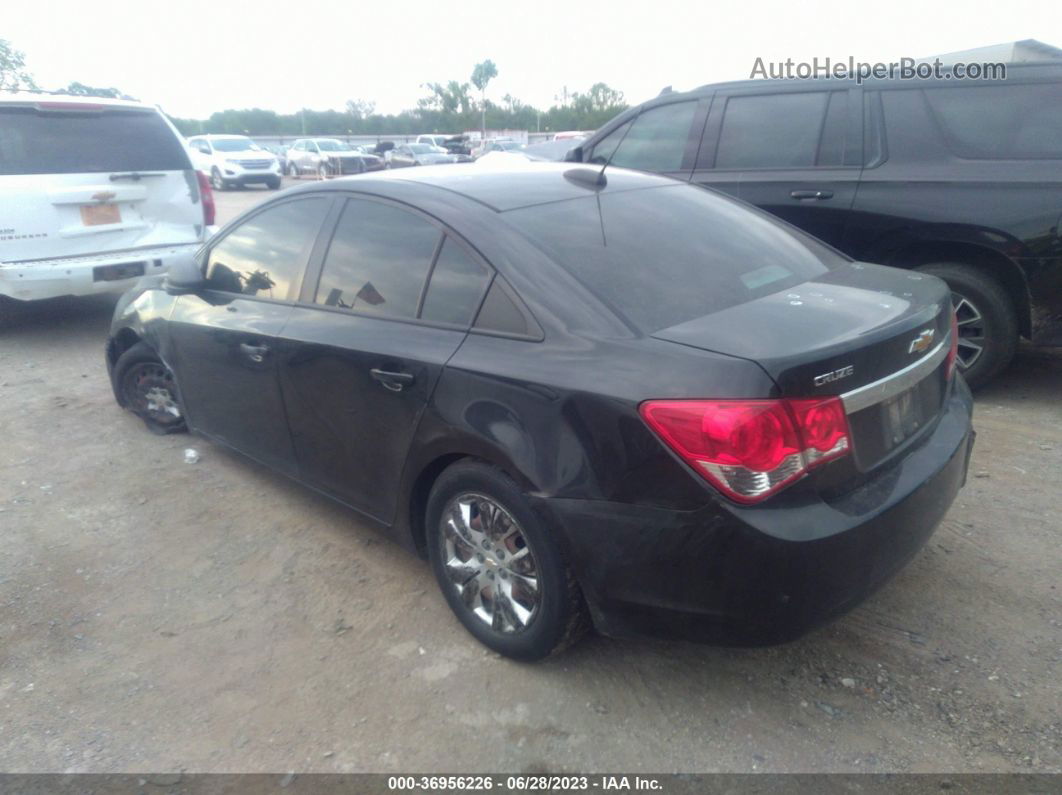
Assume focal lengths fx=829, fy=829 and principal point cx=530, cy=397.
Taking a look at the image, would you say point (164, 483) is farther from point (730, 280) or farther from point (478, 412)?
point (730, 280)

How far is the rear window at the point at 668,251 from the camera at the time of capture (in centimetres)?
265

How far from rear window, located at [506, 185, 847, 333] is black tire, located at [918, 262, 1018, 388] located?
5.94 ft

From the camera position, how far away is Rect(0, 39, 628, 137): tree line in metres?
64.0

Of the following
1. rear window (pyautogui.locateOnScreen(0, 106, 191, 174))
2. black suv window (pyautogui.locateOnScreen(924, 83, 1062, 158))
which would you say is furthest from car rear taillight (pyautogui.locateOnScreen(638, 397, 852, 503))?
rear window (pyautogui.locateOnScreen(0, 106, 191, 174))

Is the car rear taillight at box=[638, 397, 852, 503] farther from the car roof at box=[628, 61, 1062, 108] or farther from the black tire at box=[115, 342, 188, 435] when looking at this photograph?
the car roof at box=[628, 61, 1062, 108]

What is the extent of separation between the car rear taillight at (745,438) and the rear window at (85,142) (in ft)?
19.5

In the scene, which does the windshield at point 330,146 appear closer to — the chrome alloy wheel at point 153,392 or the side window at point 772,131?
the side window at point 772,131

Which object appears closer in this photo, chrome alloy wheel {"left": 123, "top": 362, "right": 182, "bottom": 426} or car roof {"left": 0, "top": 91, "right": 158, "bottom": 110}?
chrome alloy wheel {"left": 123, "top": 362, "right": 182, "bottom": 426}

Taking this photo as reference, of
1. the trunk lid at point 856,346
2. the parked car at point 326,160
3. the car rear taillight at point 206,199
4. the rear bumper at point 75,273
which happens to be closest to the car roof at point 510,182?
the trunk lid at point 856,346

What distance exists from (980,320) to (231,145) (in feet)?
93.4

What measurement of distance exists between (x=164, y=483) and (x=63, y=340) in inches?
144

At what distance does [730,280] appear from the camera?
287 cm

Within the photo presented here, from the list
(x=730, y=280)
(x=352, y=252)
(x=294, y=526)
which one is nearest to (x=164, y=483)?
(x=294, y=526)

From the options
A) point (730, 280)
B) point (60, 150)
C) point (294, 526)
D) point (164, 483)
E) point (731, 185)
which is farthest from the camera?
point (60, 150)
